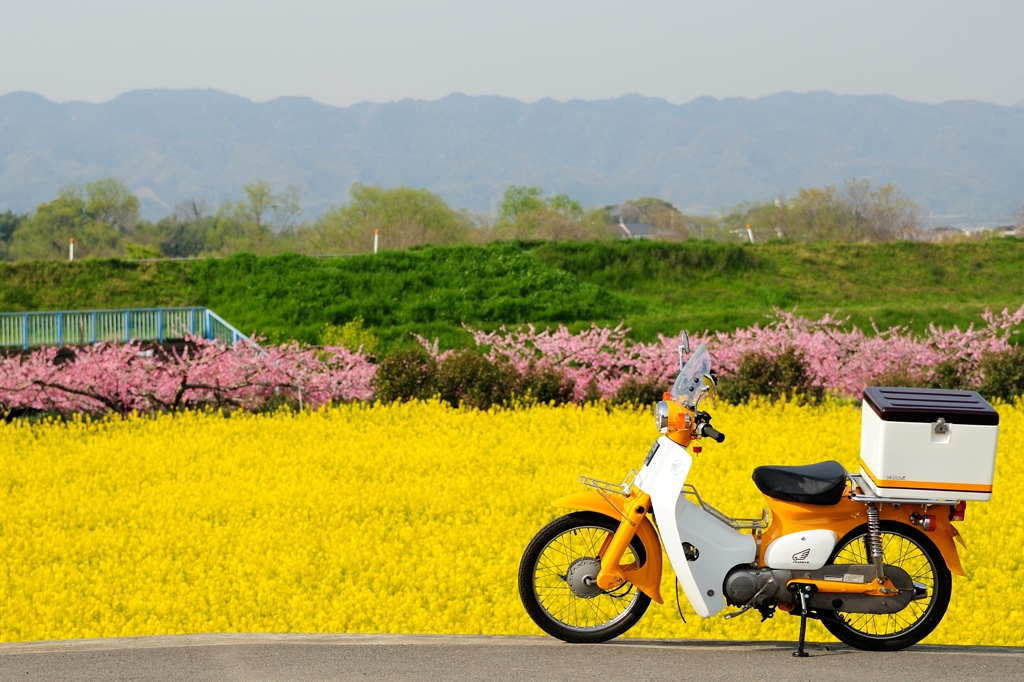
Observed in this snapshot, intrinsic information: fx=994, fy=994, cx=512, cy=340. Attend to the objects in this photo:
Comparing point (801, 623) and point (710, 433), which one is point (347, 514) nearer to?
point (710, 433)

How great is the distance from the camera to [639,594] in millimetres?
5391

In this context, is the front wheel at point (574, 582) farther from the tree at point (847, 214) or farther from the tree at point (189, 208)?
the tree at point (189, 208)

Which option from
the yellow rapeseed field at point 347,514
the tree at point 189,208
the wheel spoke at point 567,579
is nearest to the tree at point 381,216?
the tree at point 189,208

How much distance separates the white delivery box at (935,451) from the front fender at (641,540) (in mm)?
1205

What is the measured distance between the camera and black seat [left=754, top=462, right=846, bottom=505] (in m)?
5.20

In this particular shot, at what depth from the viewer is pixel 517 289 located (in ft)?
114

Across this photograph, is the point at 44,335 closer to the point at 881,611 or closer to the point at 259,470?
the point at 259,470

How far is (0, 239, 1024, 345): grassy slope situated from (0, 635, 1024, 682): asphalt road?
2581cm

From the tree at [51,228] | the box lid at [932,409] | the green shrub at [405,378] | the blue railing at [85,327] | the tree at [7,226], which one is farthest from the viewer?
the tree at [7,226]

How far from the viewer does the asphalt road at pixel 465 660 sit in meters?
4.78

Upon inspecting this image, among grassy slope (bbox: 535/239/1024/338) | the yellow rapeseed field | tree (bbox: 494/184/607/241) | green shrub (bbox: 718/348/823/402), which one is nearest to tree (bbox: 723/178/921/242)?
tree (bbox: 494/184/607/241)

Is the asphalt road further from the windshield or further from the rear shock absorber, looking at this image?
the windshield

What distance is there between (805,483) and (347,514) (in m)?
4.31

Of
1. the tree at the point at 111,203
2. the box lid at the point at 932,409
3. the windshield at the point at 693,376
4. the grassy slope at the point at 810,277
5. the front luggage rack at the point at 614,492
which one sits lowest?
the front luggage rack at the point at 614,492
